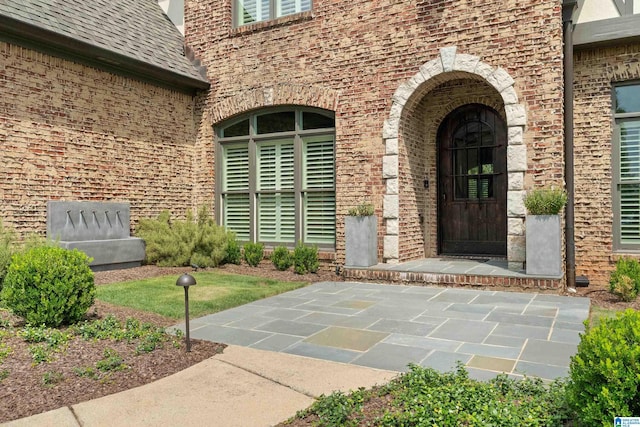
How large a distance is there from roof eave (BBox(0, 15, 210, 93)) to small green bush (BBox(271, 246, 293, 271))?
419cm

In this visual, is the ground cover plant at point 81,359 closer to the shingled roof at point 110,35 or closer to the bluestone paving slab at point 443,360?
the bluestone paving slab at point 443,360

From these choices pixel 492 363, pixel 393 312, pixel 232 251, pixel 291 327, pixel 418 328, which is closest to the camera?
pixel 492 363

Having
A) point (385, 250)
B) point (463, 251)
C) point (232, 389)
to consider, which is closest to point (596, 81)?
point (463, 251)

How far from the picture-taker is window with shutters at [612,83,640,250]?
758cm

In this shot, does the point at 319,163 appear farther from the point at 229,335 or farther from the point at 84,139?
the point at 229,335

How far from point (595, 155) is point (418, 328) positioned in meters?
5.01

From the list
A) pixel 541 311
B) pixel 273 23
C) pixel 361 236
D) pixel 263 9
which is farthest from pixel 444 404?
pixel 263 9

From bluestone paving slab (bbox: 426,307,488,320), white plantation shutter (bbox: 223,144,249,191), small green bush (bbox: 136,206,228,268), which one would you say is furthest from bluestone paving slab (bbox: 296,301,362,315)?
white plantation shutter (bbox: 223,144,249,191)

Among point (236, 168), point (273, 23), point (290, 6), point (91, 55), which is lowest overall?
point (236, 168)

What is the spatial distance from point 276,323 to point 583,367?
11.5ft

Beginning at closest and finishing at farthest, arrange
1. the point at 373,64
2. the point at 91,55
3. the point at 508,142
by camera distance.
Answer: the point at 508,142 < the point at 91,55 < the point at 373,64

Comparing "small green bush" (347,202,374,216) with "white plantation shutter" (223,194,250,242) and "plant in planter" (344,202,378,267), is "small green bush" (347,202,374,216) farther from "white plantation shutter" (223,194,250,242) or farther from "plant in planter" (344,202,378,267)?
"white plantation shutter" (223,194,250,242)

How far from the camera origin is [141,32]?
10.0m

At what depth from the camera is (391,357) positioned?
156 inches
